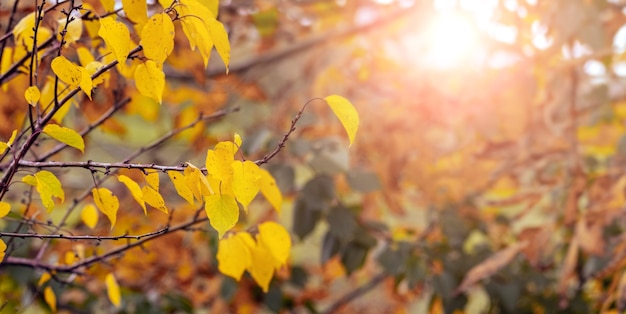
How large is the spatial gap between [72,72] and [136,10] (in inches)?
4.4

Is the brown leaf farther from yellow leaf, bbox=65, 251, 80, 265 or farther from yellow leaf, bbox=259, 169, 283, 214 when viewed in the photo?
yellow leaf, bbox=65, 251, 80, 265

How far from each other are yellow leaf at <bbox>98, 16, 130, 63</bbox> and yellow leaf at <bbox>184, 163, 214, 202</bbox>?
0.39 ft

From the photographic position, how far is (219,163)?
24.6 inches

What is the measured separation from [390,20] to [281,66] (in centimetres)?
42

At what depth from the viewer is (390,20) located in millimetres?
2172

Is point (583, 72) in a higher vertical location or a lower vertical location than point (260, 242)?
lower

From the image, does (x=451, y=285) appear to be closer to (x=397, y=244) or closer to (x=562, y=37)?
(x=397, y=244)

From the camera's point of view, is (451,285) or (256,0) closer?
(451,285)

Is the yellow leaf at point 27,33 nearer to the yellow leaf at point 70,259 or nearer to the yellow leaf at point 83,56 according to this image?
the yellow leaf at point 83,56

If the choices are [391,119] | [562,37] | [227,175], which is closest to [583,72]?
[562,37]

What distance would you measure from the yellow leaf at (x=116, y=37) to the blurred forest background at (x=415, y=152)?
40cm

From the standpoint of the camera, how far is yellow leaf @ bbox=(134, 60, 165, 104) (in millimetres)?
673

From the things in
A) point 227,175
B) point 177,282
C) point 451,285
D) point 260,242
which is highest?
point 227,175

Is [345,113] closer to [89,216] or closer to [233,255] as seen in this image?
[233,255]
